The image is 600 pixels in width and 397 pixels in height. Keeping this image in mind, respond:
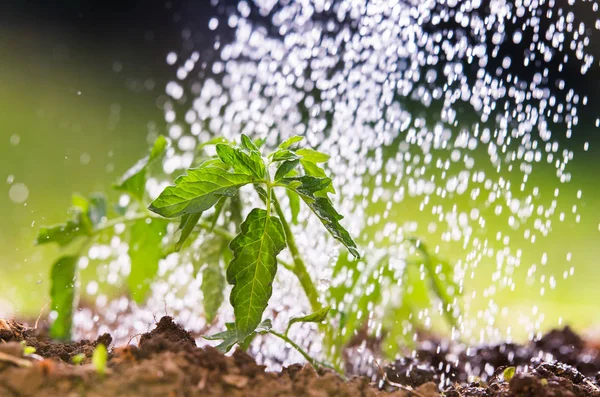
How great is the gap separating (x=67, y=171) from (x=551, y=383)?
2.66 metres

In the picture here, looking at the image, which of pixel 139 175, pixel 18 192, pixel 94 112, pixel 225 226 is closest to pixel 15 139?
pixel 18 192

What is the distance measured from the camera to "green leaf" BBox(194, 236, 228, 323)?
1123 millimetres

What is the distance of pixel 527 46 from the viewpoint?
169cm

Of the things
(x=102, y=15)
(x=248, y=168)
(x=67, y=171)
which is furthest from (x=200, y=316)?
(x=102, y=15)

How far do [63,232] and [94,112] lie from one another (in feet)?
7.36

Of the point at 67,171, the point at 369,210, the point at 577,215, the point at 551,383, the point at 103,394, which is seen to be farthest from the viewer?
the point at 67,171

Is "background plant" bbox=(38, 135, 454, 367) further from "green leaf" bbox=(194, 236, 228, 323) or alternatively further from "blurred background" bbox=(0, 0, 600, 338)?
"blurred background" bbox=(0, 0, 600, 338)

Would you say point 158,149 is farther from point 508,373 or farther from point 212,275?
point 508,373

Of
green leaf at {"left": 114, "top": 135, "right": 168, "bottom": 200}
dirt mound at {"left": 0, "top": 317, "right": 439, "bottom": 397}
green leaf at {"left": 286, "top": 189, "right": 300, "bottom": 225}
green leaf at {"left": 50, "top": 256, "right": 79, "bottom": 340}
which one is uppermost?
green leaf at {"left": 114, "top": 135, "right": 168, "bottom": 200}

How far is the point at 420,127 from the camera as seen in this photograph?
7.45 feet

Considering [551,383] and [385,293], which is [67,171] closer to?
[385,293]

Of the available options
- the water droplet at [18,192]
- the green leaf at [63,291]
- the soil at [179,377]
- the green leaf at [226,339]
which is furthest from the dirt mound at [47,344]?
the water droplet at [18,192]

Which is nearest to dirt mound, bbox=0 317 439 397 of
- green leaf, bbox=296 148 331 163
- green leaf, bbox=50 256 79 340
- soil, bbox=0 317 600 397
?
soil, bbox=0 317 600 397

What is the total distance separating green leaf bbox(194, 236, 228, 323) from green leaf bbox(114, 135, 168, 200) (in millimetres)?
186
